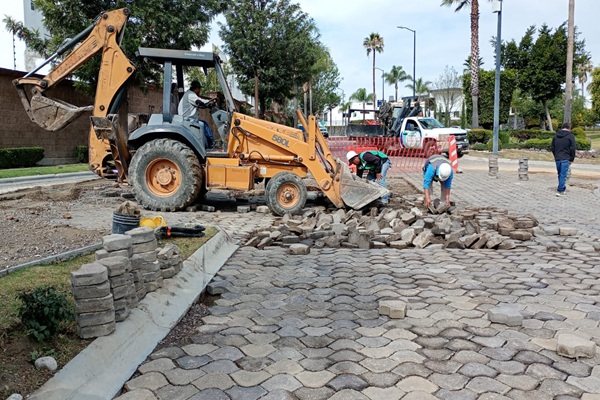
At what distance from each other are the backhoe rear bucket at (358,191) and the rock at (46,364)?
709 cm

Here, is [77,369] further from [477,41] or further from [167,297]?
[477,41]

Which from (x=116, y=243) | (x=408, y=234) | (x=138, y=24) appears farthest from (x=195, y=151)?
(x=138, y=24)

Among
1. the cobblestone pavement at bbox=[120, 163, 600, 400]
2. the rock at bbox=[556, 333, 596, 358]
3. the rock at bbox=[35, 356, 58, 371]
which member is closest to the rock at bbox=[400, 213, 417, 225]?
the cobblestone pavement at bbox=[120, 163, 600, 400]

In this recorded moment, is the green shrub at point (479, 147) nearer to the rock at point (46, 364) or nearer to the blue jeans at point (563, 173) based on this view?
the blue jeans at point (563, 173)

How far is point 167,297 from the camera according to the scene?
14.8ft

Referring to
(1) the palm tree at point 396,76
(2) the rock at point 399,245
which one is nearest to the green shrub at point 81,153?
(2) the rock at point 399,245

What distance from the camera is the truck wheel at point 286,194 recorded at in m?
9.63

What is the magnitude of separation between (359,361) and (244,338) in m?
0.96

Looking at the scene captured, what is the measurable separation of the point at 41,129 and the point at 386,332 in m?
21.9

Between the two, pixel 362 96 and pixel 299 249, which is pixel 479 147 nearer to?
pixel 299 249

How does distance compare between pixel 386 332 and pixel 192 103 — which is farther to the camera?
pixel 192 103

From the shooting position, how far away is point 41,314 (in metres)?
3.41

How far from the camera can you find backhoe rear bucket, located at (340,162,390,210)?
9.62m

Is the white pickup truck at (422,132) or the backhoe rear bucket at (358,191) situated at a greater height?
the white pickup truck at (422,132)
